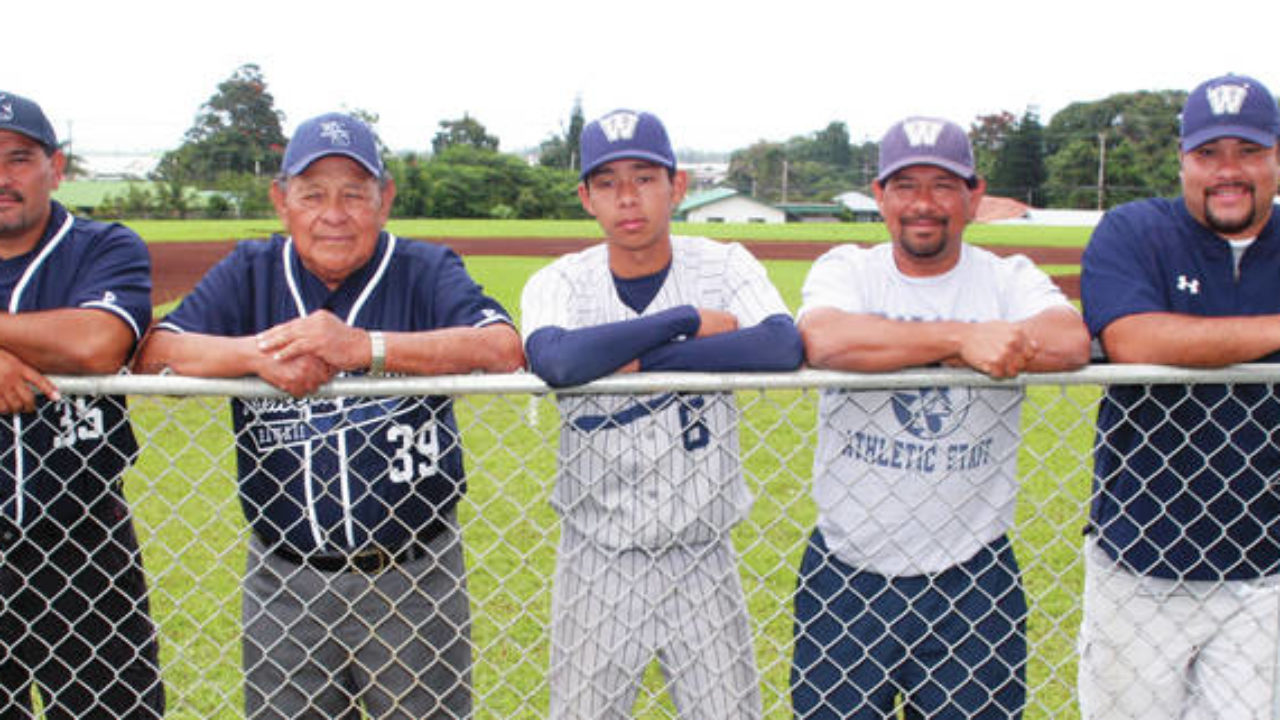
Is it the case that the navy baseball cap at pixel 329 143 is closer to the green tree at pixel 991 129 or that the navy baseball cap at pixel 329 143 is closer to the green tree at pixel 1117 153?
the green tree at pixel 1117 153

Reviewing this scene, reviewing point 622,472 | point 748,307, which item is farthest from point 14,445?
point 748,307

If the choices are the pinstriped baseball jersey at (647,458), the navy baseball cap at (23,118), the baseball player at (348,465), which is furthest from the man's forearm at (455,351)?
the navy baseball cap at (23,118)

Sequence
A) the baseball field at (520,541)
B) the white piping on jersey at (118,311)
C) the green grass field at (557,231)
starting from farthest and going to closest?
the green grass field at (557,231) → the baseball field at (520,541) → the white piping on jersey at (118,311)

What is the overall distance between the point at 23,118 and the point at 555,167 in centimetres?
6727

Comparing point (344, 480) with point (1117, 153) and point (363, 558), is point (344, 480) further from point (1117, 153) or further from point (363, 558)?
point (1117, 153)

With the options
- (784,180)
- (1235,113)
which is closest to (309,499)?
(1235,113)

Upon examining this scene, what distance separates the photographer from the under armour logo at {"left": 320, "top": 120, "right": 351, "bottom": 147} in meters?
2.55

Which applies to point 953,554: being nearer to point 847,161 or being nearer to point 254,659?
point 254,659

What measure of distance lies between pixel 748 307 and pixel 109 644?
1.88m

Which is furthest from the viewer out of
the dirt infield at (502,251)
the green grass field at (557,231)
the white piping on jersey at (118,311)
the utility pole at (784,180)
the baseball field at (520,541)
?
the utility pole at (784,180)

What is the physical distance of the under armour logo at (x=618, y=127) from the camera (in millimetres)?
2693

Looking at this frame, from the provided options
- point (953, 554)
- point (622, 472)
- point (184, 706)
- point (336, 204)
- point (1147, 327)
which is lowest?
point (184, 706)

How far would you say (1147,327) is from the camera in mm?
2322

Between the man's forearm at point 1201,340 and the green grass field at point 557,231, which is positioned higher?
the green grass field at point 557,231
